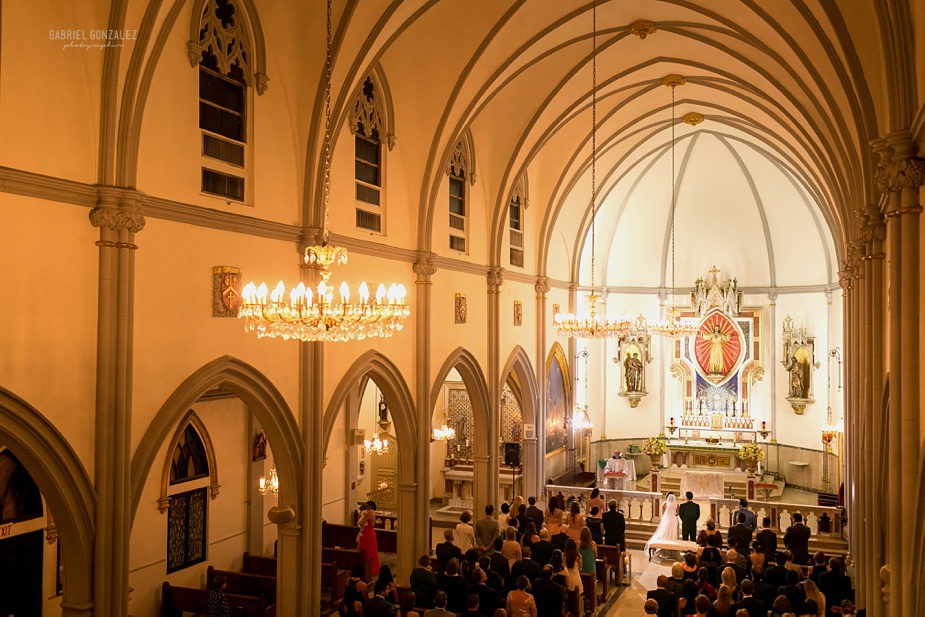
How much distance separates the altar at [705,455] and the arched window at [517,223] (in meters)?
9.72

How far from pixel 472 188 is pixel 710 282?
516 inches

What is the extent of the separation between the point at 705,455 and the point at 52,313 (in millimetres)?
22374

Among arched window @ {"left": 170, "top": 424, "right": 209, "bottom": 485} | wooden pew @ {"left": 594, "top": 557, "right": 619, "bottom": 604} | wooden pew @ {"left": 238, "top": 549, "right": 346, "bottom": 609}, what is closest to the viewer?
wooden pew @ {"left": 238, "top": 549, "right": 346, "bottom": 609}

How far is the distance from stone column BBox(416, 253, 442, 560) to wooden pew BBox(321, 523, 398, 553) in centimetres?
187

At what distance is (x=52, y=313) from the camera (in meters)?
8.63

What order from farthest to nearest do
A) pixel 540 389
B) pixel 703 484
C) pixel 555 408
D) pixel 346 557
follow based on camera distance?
pixel 555 408
pixel 703 484
pixel 540 389
pixel 346 557

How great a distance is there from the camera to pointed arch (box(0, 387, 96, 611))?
27.3 feet

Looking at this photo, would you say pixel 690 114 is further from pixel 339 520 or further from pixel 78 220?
pixel 78 220

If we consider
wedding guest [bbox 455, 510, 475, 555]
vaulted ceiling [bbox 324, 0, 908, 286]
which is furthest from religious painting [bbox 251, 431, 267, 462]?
vaulted ceiling [bbox 324, 0, 908, 286]

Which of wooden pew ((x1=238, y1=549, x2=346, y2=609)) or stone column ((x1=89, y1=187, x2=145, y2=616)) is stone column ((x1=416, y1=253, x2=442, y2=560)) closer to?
wooden pew ((x1=238, y1=549, x2=346, y2=609))

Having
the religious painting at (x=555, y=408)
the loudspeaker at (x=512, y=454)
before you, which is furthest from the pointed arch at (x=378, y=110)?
the religious painting at (x=555, y=408)

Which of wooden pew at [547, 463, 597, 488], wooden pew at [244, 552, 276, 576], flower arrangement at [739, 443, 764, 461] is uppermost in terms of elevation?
flower arrangement at [739, 443, 764, 461]

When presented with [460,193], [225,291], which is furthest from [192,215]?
[460,193]

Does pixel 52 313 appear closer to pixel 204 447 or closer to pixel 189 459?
pixel 189 459
